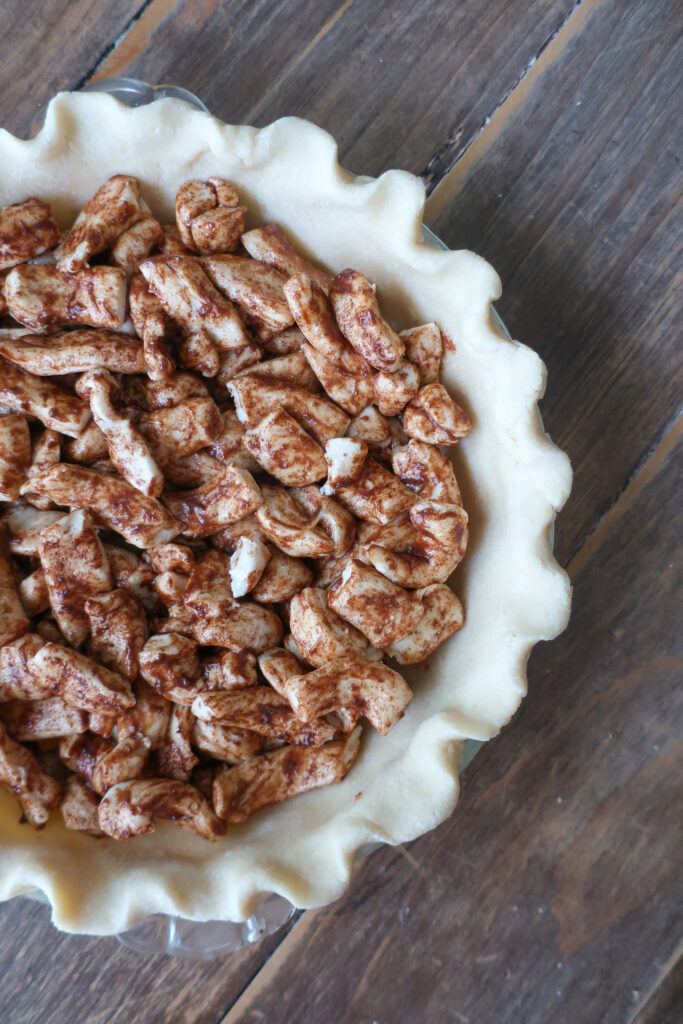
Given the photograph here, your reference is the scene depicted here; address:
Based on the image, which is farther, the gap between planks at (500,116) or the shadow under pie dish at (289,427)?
the gap between planks at (500,116)

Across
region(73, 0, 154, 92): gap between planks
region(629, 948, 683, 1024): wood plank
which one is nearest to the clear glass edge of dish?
region(73, 0, 154, 92): gap between planks

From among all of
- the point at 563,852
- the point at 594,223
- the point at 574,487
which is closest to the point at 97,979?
the point at 563,852

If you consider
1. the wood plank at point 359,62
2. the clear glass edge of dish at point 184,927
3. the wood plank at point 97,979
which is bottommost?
the wood plank at point 97,979

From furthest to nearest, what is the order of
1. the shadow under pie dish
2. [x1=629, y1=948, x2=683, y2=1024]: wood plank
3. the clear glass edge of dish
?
[x1=629, y1=948, x2=683, y2=1024]: wood plank → the clear glass edge of dish → the shadow under pie dish

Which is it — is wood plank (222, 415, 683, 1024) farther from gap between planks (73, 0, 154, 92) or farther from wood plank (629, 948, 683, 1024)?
gap between planks (73, 0, 154, 92)

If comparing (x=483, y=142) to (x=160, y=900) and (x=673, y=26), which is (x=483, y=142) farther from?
(x=160, y=900)

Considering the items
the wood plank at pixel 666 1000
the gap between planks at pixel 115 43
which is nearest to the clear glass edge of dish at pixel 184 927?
the gap between planks at pixel 115 43

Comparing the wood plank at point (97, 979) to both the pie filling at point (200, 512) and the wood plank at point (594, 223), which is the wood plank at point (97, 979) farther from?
the wood plank at point (594, 223)

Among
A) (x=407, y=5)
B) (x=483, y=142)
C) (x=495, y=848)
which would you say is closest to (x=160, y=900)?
(x=495, y=848)

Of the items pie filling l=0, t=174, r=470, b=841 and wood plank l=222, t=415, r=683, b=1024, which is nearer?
pie filling l=0, t=174, r=470, b=841
